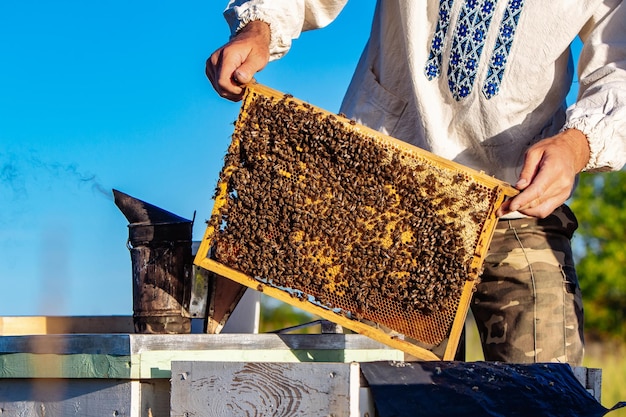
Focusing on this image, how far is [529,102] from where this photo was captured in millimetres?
3877

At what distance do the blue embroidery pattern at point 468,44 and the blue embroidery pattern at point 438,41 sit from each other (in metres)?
0.07

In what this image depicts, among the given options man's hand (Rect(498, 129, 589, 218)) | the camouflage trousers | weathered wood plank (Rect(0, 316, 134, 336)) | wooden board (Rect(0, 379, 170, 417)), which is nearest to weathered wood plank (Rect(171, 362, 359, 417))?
wooden board (Rect(0, 379, 170, 417))

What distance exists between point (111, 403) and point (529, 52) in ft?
8.32

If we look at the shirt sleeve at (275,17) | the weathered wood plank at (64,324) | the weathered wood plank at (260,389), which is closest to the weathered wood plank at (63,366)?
the weathered wood plank at (260,389)

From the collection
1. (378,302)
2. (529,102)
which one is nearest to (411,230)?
(378,302)

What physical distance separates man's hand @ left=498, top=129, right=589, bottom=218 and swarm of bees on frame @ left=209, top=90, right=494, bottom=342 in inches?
7.4

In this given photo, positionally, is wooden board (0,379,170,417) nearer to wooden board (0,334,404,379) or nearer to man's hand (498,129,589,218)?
wooden board (0,334,404,379)

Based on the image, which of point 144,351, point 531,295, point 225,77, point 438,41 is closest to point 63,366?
point 144,351

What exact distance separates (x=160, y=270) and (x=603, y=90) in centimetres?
220

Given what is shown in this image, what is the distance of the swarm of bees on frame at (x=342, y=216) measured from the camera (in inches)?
131

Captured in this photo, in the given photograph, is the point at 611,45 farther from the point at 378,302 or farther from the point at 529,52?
the point at 378,302

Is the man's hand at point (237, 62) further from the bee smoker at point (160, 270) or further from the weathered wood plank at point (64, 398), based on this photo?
the weathered wood plank at point (64, 398)

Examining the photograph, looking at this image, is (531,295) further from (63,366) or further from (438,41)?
(63,366)

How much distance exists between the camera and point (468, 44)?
3.90 meters
